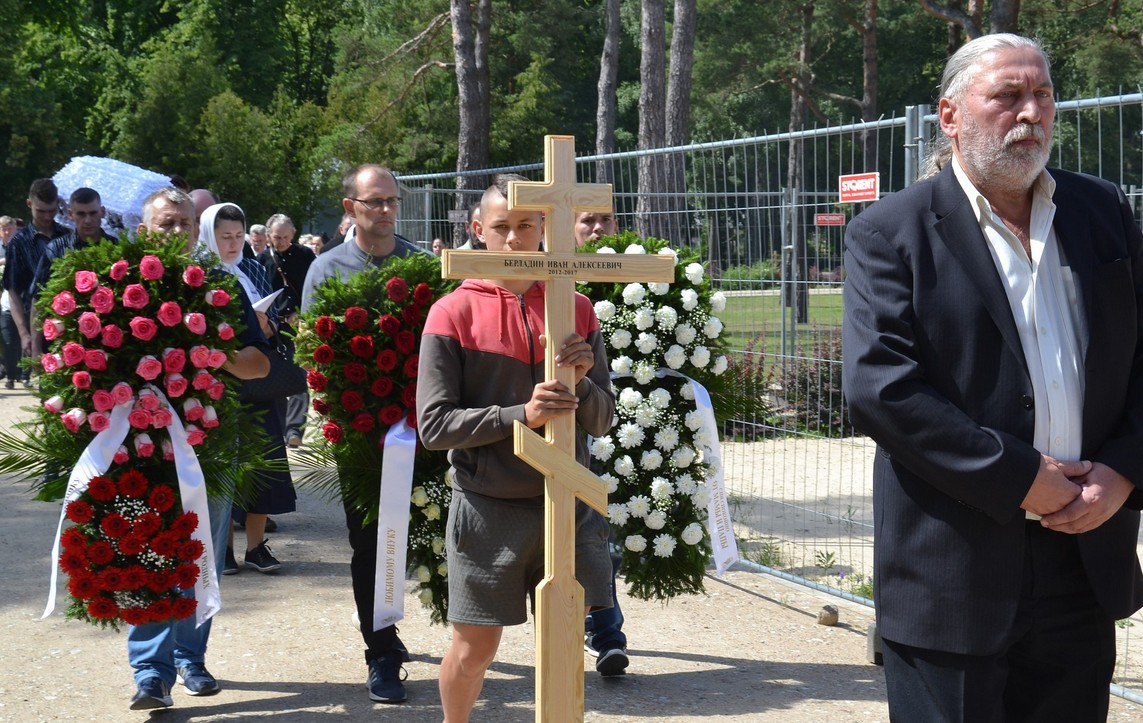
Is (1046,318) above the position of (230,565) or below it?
above

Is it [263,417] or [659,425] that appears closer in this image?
[659,425]

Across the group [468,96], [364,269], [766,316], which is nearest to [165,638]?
[364,269]

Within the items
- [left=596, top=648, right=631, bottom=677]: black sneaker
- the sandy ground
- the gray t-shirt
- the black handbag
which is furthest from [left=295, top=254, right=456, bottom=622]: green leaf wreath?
the black handbag

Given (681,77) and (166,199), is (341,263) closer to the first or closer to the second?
(166,199)

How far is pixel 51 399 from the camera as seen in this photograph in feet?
15.5

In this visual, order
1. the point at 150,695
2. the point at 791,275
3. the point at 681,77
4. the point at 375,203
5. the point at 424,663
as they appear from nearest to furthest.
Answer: the point at 150,695, the point at 375,203, the point at 424,663, the point at 791,275, the point at 681,77

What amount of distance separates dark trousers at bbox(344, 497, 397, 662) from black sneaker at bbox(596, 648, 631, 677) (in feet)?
2.90

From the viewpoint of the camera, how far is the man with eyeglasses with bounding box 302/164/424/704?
5312mm

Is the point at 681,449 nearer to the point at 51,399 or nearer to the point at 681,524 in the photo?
the point at 681,524

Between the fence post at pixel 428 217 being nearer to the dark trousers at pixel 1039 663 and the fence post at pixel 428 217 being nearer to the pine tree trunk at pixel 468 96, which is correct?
the dark trousers at pixel 1039 663

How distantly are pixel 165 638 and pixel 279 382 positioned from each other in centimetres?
182

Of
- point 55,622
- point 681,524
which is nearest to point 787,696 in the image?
point 681,524

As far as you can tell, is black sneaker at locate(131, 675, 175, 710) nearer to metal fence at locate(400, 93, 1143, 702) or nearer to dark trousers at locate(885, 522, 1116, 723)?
dark trousers at locate(885, 522, 1116, 723)

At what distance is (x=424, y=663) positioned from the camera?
5.80 meters
